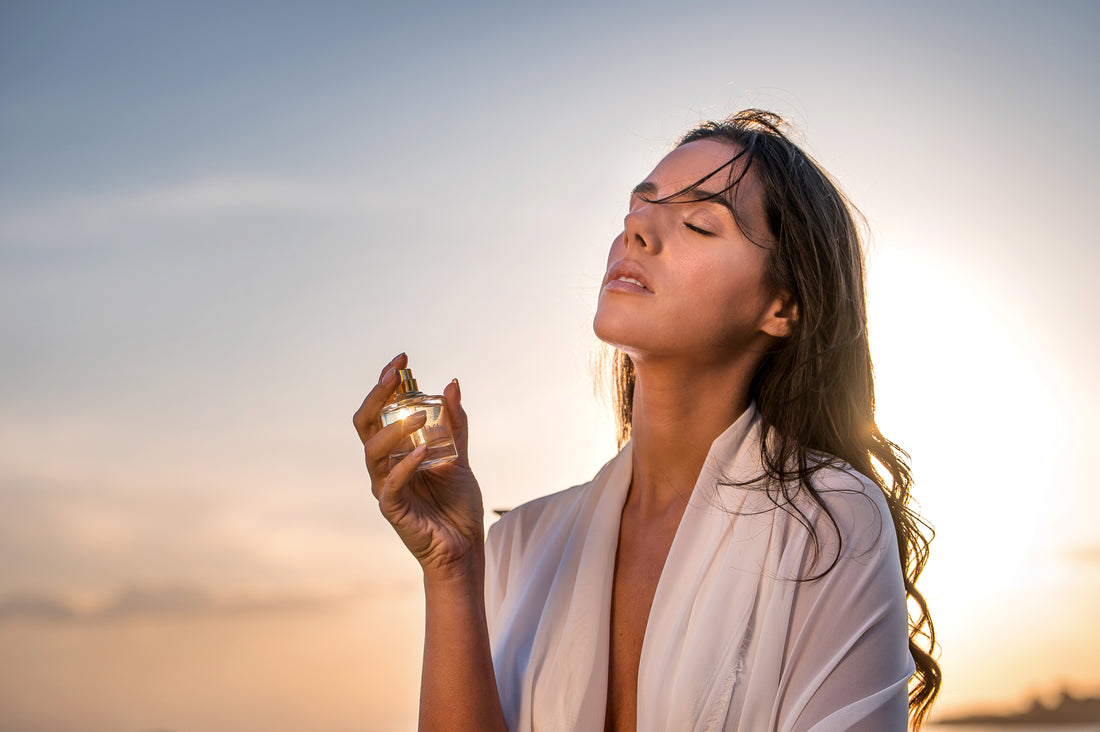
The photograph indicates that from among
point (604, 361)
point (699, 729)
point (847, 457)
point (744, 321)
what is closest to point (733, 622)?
point (699, 729)

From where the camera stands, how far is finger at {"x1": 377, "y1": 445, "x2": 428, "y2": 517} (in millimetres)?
1909

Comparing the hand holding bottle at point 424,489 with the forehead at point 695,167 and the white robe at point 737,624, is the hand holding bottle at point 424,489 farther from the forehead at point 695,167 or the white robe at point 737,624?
the forehead at point 695,167

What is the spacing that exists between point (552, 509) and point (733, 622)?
32.3 inches

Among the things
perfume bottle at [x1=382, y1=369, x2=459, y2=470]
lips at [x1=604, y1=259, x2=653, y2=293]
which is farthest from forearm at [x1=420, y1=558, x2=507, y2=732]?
lips at [x1=604, y1=259, x2=653, y2=293]

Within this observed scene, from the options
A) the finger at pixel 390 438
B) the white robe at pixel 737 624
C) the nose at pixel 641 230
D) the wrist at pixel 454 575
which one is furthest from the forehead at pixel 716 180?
the wrist at pixel 454 575

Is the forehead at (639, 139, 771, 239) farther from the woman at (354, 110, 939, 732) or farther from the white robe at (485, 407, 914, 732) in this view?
the white robe at (485, 407, 914, 732)

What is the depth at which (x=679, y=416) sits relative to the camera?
2438 mm

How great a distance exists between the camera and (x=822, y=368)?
7.91 feet

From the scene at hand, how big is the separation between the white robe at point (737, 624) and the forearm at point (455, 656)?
185 millimetres

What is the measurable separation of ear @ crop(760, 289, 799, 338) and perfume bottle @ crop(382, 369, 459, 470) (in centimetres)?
86

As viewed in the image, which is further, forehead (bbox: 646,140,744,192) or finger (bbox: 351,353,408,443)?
forehead (bbox: 646,140,744,192)

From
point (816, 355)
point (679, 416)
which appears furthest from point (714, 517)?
point (816, 355)

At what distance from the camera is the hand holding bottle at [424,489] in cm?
196

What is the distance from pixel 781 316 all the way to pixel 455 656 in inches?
45.0
